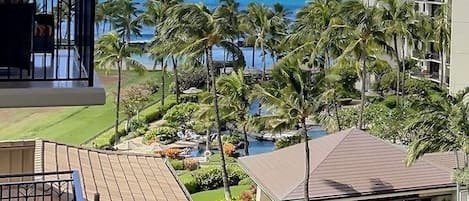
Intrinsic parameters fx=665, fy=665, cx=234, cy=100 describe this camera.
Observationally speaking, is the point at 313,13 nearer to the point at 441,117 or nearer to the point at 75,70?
the point at 441,117

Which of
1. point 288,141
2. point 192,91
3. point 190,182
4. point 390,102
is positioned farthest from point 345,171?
point 192,91

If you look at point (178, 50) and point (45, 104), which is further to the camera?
point (178, 50)

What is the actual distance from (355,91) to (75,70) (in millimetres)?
19492

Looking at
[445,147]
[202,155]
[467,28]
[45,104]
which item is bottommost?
[202,155]

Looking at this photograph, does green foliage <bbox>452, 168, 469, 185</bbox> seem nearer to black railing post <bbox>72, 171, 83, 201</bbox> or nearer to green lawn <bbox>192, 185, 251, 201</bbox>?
green lawn <bbox>192, 185, 251, 201</bbox>

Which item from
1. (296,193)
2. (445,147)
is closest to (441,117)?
(445,147)

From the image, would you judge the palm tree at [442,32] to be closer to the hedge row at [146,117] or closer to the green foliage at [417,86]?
the green foliage at [417,86]

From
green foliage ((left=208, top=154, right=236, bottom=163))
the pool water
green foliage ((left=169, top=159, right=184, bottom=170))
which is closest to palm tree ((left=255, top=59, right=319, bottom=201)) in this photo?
green foliage ((left=169, top=159, right=184, bottom=170))

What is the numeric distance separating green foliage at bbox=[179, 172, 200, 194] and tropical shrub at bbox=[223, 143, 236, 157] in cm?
252

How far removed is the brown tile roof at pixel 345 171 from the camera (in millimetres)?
9984

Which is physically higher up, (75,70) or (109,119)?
(75,70)

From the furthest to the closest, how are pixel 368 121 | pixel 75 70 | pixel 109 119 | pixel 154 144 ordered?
pixel 109 119 → pixel 368 121 → pixel 154 144 → pixel 75 70

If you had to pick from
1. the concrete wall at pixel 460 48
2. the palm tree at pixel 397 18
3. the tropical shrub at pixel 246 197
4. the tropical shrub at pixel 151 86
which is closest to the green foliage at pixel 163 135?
the tropical shrub at pixel 151 86

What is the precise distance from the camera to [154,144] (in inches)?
678
